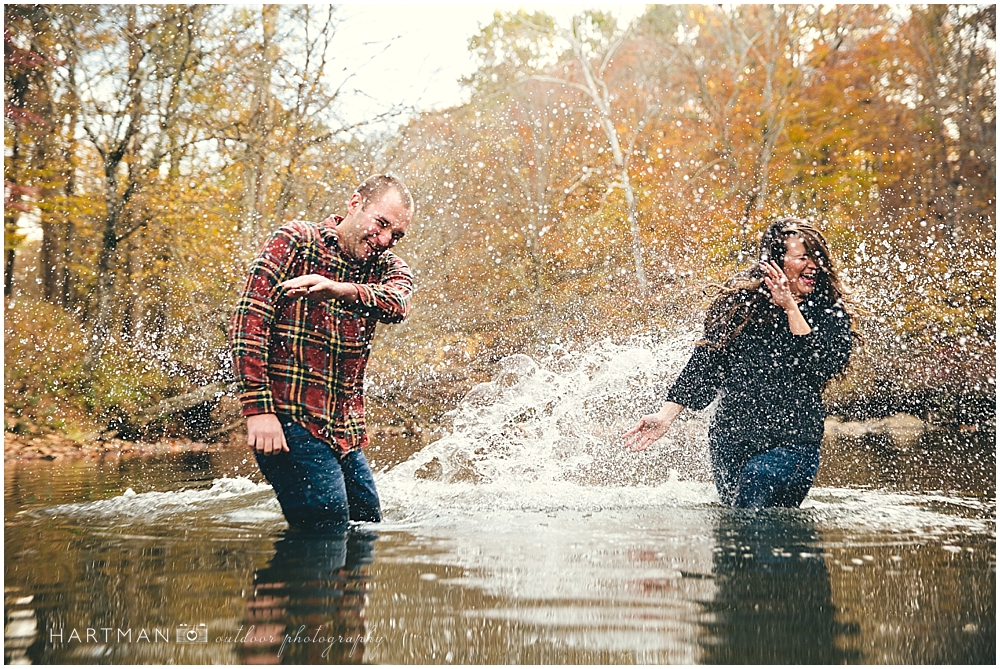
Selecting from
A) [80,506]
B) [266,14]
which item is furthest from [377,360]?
[80,506]

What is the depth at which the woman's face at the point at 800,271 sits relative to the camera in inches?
132

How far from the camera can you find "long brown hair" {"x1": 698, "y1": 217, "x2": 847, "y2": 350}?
132 inches

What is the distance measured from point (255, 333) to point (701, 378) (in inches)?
73.7

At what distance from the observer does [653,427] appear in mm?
3760

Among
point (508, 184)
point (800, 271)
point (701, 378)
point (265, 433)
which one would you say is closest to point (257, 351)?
point (265, 433)

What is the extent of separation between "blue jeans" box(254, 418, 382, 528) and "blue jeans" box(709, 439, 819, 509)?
1548mm

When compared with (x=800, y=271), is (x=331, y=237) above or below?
above

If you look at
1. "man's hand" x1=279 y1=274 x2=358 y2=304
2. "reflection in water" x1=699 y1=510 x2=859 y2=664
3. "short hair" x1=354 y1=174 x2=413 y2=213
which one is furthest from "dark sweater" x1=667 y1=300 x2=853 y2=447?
"man's hand" x1=279 y1=274 x2=358 y2=304

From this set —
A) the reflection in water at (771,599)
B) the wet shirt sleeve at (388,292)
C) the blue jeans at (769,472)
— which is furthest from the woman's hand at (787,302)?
the wet shirt sleeve at (388,292)

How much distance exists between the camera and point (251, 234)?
10484 millimetres

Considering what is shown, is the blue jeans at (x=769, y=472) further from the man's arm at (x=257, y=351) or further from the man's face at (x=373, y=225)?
the man's arm at (x=257, y=351)

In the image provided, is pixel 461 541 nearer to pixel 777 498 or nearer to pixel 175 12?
pixel 777 498

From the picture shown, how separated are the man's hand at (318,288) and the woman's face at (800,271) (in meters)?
1.75

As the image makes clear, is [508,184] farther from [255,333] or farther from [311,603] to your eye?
[311,603]
